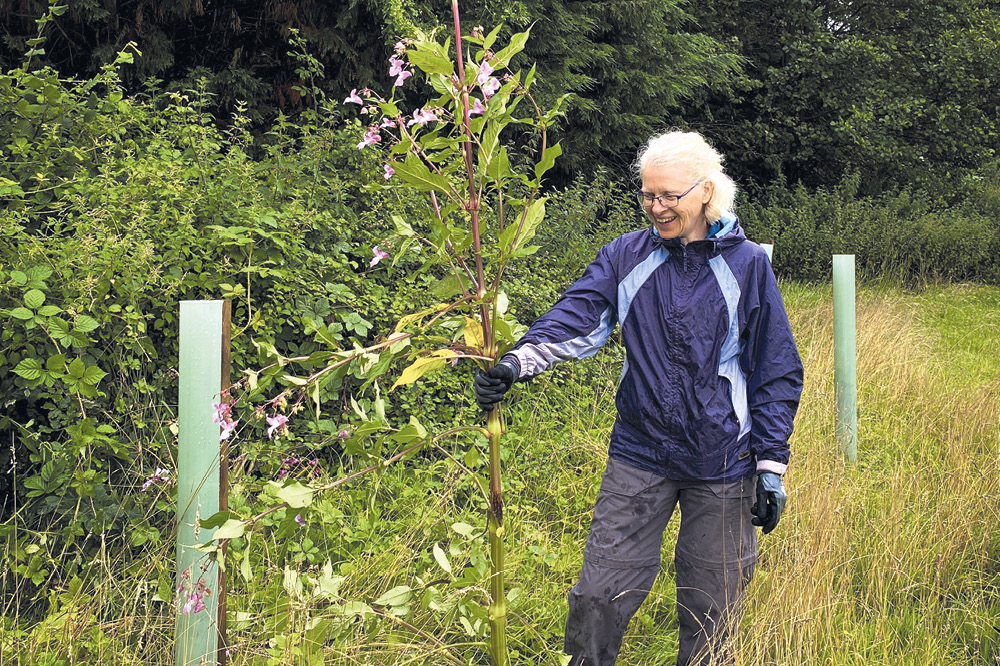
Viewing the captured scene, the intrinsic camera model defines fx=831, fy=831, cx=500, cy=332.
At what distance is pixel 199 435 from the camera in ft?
6.09

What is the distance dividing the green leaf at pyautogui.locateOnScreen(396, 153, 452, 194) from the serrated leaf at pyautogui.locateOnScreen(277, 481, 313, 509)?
0.60 meters

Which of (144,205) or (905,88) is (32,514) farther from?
(905,88)

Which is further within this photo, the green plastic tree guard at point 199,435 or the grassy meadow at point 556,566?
the grassy meadow at point 556,566

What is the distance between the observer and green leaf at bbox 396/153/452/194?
1484 millimetres

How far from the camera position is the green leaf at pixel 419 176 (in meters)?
1.48

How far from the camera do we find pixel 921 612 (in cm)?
Result: 296

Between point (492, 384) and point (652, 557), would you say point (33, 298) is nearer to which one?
point (492, 384)

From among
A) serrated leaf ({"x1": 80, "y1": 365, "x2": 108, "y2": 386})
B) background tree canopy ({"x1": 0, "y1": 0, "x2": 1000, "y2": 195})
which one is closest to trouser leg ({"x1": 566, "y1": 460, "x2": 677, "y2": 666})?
background tree canopy ({"x1": 0, "y1": 0, "x2": 1000, "y2": 195})

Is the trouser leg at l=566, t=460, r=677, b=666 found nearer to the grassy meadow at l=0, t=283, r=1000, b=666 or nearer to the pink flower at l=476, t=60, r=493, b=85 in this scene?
the grassy meadow at l=0, t=283, r=1000, b=666

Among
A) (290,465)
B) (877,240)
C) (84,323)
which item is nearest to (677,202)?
(290,465)

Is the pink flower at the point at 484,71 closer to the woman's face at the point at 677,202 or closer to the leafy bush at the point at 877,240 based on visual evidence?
the woman's face at the point at 677,202

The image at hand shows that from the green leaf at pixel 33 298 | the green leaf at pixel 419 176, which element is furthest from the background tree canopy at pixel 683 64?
→ the green leaf at pixel 33 298

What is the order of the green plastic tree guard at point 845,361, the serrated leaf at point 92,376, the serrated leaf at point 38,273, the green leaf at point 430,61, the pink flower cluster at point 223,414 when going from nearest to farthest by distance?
1. the green leaf at point 430,61
2. the pink flower cluster at point 223,414
3. the serrated leaf at point 92,376
4. the serrated leaf at point 38,273
5. the green plastic tree guard at point 845,361

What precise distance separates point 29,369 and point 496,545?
1.95 metres
